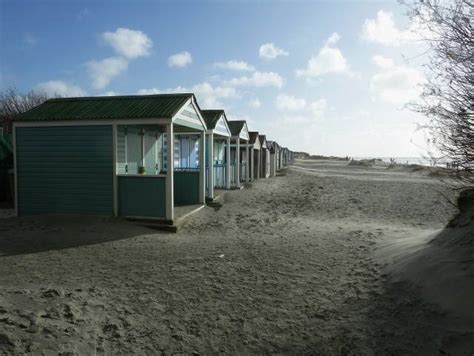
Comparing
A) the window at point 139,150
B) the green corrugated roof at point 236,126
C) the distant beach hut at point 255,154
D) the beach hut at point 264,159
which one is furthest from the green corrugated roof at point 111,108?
the beach hut at point 264,159

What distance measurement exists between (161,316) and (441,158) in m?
4.21

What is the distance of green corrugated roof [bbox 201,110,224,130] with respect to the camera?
12.8 meters

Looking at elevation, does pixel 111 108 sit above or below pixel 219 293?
above

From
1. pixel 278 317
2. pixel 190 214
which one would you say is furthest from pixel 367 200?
pixel 278 317

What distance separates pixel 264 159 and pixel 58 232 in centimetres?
2057

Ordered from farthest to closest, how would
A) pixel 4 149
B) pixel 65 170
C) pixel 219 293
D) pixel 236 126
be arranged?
1. pixel 236 126
2. pixel 4 149
3. pixel 65 170
4. pixel 219 293

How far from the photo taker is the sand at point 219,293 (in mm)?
3234

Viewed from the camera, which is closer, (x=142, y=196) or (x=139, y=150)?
(x=142, y=196)

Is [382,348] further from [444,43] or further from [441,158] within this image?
[444,43]

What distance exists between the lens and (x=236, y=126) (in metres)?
18.2

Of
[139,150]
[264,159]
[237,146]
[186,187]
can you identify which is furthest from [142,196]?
[264,159]

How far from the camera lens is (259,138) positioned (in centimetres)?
2473

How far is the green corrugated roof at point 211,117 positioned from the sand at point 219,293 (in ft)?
18.6

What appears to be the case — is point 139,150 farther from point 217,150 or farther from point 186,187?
point 217,150
